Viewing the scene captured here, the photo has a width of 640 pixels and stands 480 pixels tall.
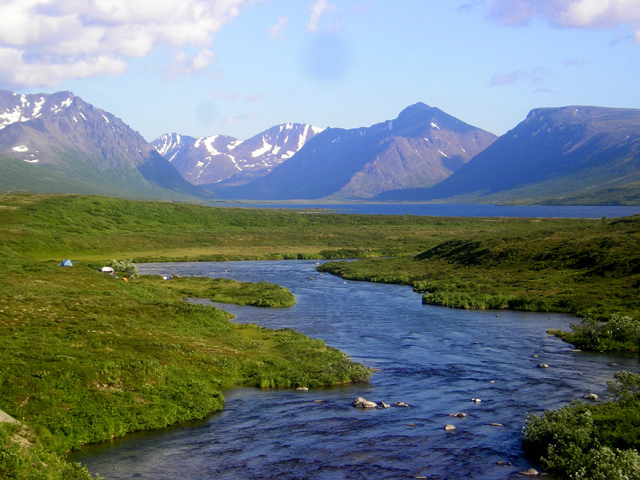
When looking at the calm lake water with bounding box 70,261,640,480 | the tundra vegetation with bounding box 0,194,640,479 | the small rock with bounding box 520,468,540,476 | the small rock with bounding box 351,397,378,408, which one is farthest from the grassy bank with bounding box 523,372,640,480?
the small rock with bounding box 351,397,378,408

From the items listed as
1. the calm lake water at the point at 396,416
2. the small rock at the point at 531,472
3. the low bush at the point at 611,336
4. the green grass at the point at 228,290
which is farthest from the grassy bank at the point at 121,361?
the low bush at the point at 611,336

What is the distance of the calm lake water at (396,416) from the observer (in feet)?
86.4

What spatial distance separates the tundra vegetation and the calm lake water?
1867 mm

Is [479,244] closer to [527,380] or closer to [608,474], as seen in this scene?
[527,380]

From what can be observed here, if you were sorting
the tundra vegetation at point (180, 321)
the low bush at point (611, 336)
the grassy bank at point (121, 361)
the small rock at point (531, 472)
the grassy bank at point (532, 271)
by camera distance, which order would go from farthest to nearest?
the grassy bank at point (532, 271) → the low bush at point (611, 336) → the tundra vegetation at point (180, 321) → the grassy bank at point (121, 361) → the small rock at point (531, 472)

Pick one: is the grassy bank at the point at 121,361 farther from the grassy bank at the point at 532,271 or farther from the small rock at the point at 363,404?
the grassy bank at the point at 532,271

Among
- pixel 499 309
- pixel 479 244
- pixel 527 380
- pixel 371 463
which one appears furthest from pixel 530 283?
pixel 371 463

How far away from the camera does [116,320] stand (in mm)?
46562

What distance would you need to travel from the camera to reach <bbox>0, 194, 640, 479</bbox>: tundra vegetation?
29.5 meters

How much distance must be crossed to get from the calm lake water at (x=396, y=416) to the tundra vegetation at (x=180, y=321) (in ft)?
6.12

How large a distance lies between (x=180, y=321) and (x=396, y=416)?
2399 centimetres

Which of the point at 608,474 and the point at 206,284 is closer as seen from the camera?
the point at 608,474

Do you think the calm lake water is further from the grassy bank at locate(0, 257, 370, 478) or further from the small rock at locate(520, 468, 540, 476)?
the grassy bank at locate(0, 257, 370, 478)

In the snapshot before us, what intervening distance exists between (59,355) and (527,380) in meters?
27.6
